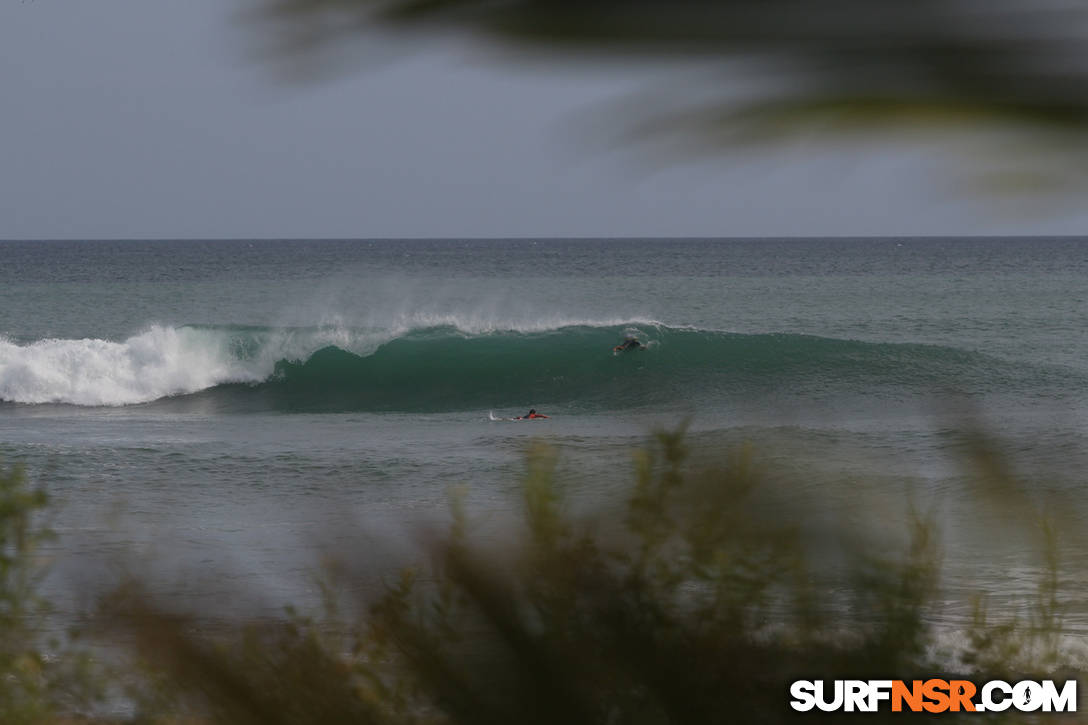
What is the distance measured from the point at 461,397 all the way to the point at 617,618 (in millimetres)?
19914

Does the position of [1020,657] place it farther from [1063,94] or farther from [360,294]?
[360,294]

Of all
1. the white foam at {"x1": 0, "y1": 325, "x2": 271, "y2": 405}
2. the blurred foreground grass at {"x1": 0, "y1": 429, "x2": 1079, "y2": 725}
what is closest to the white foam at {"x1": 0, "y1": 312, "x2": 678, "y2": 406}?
the white foam at {"x1": 0, "y1": 325, "x2": 271, "y2": 405}

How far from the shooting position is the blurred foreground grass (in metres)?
0.71

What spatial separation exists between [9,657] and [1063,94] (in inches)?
87.9

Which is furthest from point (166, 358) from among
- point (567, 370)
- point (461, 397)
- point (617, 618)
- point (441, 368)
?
point (617, 618)

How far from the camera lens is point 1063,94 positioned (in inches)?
21.5

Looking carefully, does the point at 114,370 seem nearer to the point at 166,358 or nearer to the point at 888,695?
the point at 166,358

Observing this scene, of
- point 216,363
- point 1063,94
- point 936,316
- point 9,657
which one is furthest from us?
point 936,316

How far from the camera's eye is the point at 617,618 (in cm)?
76

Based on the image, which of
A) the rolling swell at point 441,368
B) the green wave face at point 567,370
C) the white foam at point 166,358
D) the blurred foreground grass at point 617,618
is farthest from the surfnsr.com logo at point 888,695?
the white foam at point 166,358

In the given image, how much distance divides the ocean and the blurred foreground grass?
29mm

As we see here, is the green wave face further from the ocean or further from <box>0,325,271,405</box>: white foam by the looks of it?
<box>0,325,271,405</box>: white foam

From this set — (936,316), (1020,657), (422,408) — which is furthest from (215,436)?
(936,316)

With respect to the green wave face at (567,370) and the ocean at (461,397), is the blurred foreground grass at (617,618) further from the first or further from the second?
the green wave face at (567,370)
